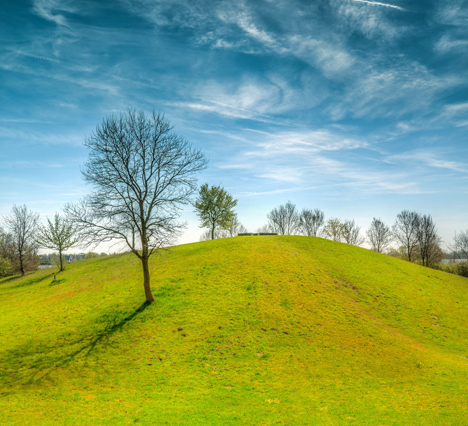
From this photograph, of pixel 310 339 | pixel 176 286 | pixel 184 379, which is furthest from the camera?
pixel 176 286

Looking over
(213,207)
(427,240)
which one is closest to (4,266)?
(213,207)

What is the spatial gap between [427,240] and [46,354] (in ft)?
325

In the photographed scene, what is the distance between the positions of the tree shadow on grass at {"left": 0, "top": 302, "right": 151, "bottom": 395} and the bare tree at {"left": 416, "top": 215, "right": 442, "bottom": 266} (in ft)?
298

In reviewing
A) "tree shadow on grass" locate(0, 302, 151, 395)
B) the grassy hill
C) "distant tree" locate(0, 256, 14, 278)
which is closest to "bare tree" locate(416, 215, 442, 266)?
the grassy hill

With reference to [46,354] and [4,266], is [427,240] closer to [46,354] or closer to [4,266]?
[46,354]

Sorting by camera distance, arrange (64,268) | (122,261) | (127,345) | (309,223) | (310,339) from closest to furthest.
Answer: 1. (127,345)
2. (310,339)
3. (122,261)
4. (64,268)
5. (309,223)

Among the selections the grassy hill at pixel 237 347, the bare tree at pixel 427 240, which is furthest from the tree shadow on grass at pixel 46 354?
the bare tree at pixel 427 240

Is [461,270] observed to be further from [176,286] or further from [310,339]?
[176,286]

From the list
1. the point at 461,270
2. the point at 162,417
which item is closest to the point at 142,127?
the point at 162,417

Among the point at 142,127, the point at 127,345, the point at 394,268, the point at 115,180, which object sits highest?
the point at 142,127

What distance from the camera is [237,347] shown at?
2256 centimetres

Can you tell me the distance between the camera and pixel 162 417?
13891 mm

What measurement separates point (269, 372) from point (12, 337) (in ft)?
73.5

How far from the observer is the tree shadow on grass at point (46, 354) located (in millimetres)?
18438
